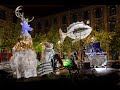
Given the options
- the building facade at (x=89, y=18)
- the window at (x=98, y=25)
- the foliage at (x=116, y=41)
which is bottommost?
the foliage at (x=116, y=41)

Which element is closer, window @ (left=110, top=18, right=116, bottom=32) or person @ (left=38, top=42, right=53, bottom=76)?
person @ (left=38, top=42, right=53, bottom=76)

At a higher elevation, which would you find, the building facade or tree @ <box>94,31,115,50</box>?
the building facade

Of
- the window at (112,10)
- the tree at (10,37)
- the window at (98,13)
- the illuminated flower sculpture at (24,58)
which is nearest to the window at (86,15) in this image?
the window at (98,13)

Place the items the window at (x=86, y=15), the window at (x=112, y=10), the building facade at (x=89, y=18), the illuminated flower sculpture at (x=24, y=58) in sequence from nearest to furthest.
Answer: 1. the illuminated flower sculpture at (x=24, y=58)
2. the building facade at (x=89, y=18)
3. the window at (x=112, y=10)
4. the window at (x=86, y=15)

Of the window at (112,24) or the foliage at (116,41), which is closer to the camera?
the foliage at (116,41)

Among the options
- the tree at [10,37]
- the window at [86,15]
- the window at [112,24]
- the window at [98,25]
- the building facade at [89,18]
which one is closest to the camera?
the tree at [10,37]

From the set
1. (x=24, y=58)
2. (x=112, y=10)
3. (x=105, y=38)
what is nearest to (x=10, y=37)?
(x=105, y=38)

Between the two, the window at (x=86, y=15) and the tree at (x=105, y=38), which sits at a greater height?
the window at (x=86, y=15)

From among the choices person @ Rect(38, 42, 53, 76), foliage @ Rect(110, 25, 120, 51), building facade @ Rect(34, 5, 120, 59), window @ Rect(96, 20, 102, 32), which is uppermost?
building facade @ Rect(34, 5, 120, 59)

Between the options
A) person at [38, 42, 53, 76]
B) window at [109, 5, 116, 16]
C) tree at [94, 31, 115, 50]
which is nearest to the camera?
person at [38, 42, 53, 76]

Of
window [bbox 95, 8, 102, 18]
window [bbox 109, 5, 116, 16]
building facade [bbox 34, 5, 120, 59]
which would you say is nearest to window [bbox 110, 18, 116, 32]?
building facade [bbox 34, 5, 120, 59]

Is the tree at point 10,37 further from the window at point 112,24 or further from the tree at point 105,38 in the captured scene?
the window at point 112,24

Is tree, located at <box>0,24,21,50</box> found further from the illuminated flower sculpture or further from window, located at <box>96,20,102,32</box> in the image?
the illuminated flower sculpture

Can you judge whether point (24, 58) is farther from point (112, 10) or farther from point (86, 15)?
point (86, 15)
